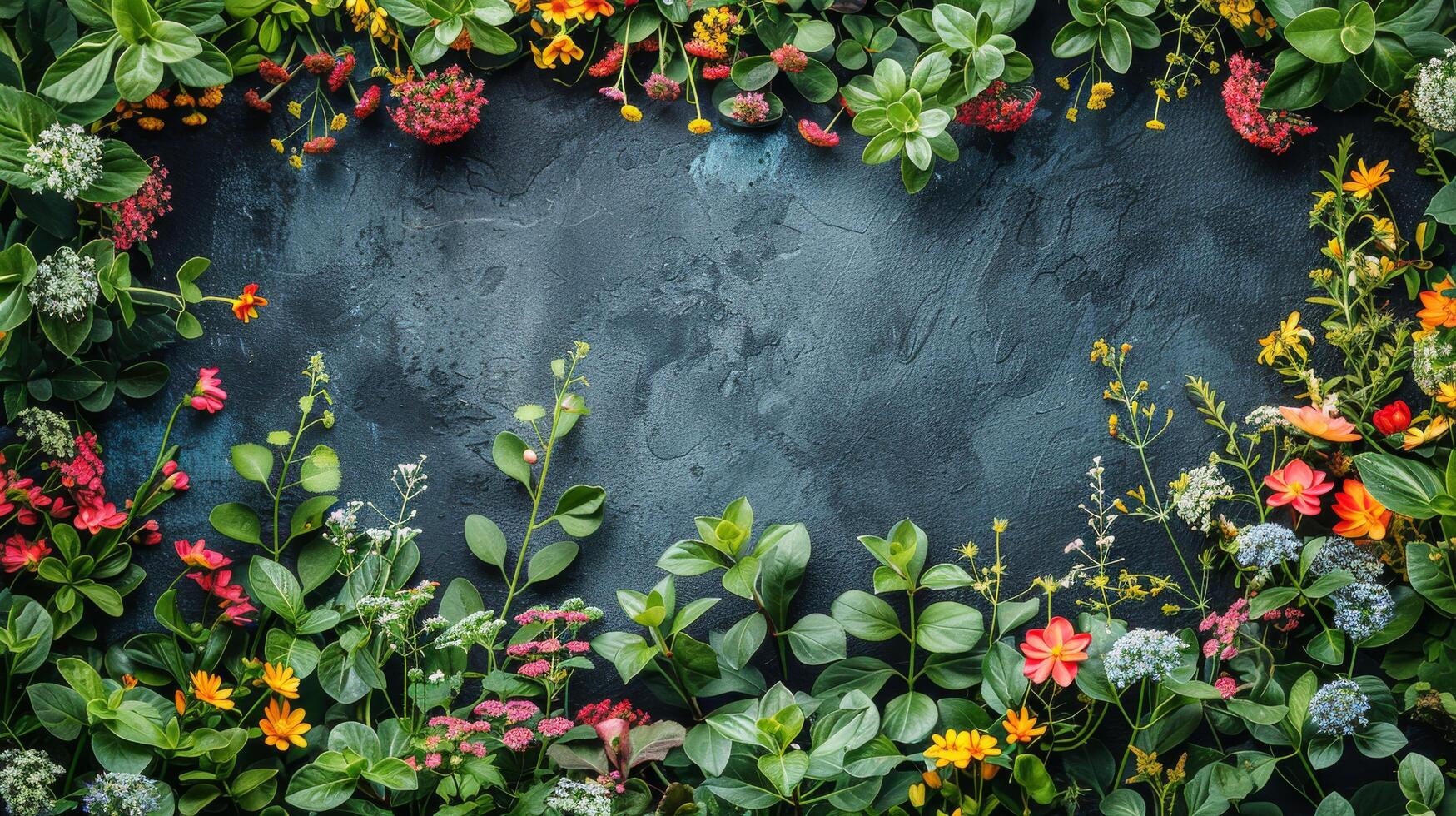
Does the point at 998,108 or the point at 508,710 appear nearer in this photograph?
the point at 508,710

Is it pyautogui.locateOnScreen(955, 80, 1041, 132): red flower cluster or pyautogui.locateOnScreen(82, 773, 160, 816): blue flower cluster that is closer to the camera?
pyautogui.locateOnScreen(82, 773, 160, 816): blue flower cluster

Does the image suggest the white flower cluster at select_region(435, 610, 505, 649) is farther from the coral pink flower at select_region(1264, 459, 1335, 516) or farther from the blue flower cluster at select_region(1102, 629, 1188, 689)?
the coral pink flower at select_region(1264, 459, 1335, 516)

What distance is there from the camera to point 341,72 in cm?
188

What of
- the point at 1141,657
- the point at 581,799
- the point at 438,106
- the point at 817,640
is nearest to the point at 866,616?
the point at 817,640

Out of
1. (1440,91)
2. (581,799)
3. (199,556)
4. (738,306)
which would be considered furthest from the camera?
(738,306)

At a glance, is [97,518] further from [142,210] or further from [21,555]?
[142,210]

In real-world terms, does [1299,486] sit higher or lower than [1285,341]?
lower

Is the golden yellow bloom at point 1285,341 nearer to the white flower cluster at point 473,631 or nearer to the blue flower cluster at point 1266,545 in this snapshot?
the blue flower cluster at point 1266,545

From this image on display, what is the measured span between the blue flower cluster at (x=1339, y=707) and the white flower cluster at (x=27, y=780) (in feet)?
6.19

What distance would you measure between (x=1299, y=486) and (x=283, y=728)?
63.3 inches

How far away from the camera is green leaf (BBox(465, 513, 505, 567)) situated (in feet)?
5.88

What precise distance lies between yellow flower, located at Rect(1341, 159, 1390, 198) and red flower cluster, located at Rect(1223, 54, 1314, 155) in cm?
10

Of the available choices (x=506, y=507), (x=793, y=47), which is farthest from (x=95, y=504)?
(x=793, y=47)

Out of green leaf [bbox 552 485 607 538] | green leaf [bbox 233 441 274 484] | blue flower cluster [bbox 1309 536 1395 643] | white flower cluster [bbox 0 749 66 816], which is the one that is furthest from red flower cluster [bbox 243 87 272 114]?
blue flower cluster [bbox 1309 536 1395 643]
